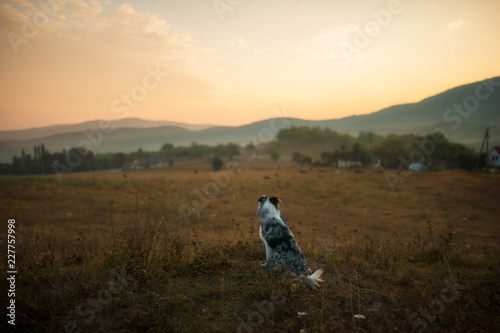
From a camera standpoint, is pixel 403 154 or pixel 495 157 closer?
pixel 495 157

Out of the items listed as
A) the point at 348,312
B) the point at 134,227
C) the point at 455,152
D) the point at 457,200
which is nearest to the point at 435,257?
the point at 348,312

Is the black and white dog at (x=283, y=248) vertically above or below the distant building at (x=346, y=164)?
above

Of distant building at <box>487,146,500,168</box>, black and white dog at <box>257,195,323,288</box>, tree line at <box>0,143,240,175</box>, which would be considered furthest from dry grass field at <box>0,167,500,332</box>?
distant building at <box>487,146,500,168</box>

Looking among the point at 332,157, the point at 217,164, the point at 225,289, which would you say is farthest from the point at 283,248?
the point at 332,157

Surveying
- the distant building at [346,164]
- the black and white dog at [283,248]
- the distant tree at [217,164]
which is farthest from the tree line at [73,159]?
the black and white dog at [283,248]

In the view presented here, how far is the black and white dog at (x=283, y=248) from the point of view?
445cm

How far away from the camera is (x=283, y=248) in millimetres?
4656

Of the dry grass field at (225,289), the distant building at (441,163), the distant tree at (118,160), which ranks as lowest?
the distant building at (441,163)

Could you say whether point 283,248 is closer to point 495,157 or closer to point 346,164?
point 346,164

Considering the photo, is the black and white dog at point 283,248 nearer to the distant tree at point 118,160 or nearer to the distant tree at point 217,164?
the distant tree at point 217,164

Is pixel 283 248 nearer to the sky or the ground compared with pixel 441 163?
nearer to the sky

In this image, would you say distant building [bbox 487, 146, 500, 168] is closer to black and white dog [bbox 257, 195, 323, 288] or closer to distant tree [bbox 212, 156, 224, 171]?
distant tree [bbox 212, 156, 224, 171]

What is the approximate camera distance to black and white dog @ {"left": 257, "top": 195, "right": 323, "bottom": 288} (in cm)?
445

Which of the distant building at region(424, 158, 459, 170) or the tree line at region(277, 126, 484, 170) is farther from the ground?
the tree line at region(277, 126, 484, 170)
